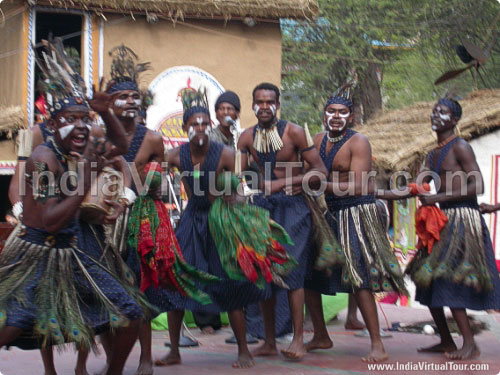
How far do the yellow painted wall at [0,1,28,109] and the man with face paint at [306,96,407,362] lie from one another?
5.99 meters

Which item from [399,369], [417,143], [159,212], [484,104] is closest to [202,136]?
[159,212]

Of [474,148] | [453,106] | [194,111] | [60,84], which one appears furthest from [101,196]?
[474,148]

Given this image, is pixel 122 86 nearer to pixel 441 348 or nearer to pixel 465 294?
pixel 465 294

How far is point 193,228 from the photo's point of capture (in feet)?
19.3

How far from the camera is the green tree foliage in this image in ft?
50.4

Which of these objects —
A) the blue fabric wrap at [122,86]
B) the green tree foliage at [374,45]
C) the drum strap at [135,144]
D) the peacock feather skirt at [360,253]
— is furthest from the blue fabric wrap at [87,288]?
the green tree foliage at [374,45]

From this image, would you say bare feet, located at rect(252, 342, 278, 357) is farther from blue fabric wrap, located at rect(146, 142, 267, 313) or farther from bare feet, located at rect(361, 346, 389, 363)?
bare feet, located at rect(361, 346, 389, 363)

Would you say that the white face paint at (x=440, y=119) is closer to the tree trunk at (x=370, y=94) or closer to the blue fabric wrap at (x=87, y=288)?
the blue fabric wrap at (x=87, y=288)

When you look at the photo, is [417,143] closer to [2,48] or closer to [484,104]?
[484,104]

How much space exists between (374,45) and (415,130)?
5.78m

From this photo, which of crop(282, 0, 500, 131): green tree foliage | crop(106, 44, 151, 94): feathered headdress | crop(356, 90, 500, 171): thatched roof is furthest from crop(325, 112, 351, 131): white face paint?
crop(282, 0, 500, 131): green tree foliage

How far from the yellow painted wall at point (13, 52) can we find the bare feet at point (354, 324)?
19.0 feet

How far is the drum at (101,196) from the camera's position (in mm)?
4848

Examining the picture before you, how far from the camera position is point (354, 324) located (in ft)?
25.1
